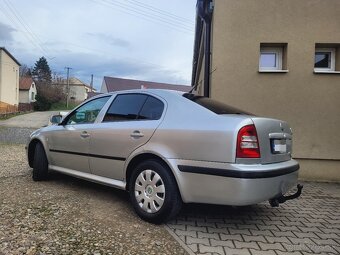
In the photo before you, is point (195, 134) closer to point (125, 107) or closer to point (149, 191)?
point (149, 191)

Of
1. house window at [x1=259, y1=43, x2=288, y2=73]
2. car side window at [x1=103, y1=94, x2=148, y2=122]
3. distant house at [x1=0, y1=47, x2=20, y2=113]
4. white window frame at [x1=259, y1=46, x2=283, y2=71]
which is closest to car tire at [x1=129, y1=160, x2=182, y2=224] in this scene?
car side window at [x1=103, y1=94, x2=148, y2=122]

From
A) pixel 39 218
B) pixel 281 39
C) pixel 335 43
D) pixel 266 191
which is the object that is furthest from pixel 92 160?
pixel 335 43

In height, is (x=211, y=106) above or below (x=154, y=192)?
above

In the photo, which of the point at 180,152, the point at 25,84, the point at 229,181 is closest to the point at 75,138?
the point at 180,152

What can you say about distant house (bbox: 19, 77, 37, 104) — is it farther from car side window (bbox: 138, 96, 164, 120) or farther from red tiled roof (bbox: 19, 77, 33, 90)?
car side window (bbox: 138, 96, 164, 120)

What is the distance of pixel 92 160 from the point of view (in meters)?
Answer: 4.86

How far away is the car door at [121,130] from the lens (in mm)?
4254

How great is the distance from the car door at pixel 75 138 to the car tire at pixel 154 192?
3.69ft

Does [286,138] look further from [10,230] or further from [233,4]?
[233,4]

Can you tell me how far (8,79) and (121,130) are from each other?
4213 centimetres

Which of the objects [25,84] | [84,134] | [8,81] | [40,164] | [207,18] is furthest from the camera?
[25,84]

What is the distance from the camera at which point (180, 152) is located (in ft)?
12.5

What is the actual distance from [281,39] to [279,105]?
1.36 meters

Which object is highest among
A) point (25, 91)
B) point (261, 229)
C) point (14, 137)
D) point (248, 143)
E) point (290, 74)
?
point (25, 91)
